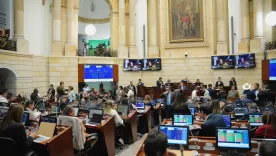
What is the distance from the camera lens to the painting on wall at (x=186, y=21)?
17.7 meters

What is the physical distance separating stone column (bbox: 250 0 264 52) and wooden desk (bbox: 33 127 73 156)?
1377 centimetres

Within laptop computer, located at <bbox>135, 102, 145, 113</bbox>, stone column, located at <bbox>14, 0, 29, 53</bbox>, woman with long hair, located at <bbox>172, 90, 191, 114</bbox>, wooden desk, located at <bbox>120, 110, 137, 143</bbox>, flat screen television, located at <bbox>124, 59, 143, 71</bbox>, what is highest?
stone column, located at <bbox>14, 0, 29, 53</bbox>

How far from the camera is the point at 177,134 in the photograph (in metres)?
3.89

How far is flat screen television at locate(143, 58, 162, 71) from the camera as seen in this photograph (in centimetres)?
1734

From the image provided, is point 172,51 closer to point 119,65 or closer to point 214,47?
point 214,47

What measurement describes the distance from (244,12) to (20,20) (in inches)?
553

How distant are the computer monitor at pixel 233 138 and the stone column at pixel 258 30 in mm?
12858

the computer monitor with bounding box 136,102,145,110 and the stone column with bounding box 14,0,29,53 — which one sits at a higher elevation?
the stone column with bounding box 14,0,29,53

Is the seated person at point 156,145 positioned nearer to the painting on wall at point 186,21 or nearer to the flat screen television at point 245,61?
the flat screen television at point 245,61

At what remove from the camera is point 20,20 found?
527 inches

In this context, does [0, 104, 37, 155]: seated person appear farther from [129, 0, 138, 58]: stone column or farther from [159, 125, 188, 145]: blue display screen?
[129, 0, 138, 58]: stone column

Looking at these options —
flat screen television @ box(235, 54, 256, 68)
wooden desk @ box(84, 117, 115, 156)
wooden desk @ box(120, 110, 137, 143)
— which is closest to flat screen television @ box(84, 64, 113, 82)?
flat screen television @ box(235, 54, 256, 68)

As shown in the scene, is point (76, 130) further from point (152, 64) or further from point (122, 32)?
point (122, 32)

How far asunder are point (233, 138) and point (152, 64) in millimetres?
13833
